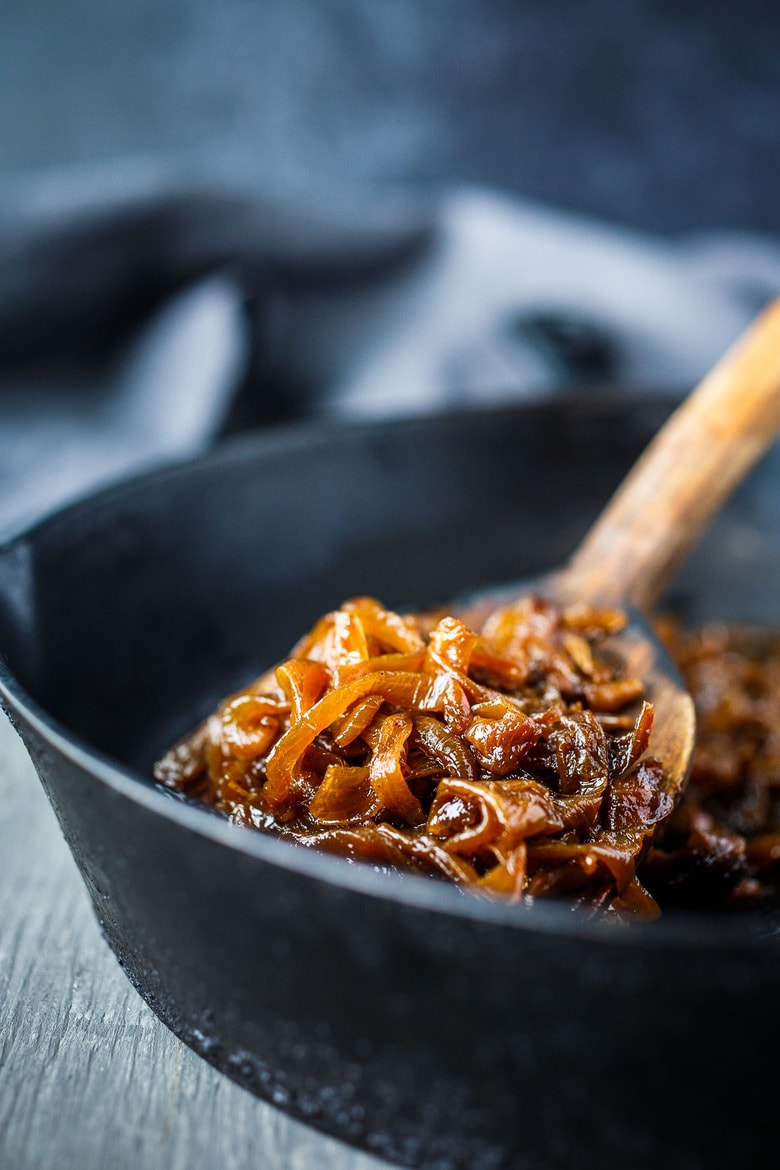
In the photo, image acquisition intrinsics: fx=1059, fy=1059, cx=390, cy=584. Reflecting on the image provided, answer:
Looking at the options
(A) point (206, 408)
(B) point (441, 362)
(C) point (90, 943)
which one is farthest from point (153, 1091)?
(B) point (441, 362)

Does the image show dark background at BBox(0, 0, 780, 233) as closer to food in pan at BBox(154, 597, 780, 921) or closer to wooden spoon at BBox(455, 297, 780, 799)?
wooden spoon at BBox(455, 297, 780, 799)

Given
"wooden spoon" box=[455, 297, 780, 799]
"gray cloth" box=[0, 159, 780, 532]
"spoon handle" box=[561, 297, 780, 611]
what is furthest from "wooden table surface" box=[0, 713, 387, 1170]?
"gray cloth" box=[0, 159, 780, 532]

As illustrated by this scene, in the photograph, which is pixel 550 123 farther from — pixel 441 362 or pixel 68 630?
pixel 68 630

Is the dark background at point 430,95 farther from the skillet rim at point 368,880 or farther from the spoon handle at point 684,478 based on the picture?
the skillet rim at point 368,880

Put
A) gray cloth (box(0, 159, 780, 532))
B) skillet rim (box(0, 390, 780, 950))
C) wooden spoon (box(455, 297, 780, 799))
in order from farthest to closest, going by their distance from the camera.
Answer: gray cloth (box(0, 159, 780, 532))
wooden spoon (box(455, 297, 780, 799))
skillet rim (box(0, 390, 780, 950))

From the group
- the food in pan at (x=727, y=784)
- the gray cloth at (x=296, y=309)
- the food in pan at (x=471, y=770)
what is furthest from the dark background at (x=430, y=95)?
the food in pan at (x=471, y=770)

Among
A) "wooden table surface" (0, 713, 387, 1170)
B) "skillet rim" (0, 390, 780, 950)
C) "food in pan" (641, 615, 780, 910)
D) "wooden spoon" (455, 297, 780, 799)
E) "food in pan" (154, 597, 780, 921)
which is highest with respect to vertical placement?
"skillet rim" (0, 390, 780, 950)
